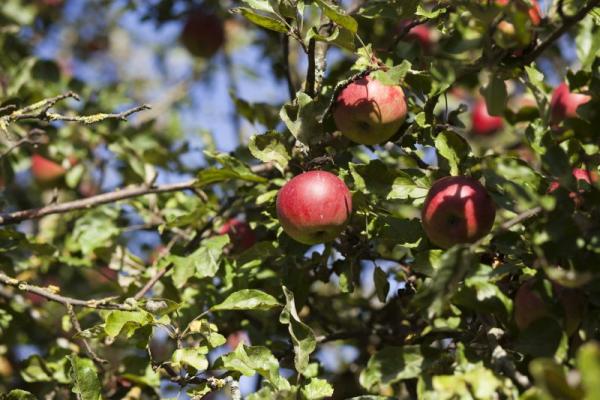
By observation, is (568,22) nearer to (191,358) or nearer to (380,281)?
(380,281)

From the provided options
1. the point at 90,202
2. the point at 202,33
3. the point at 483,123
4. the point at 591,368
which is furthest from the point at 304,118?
the point at 202,33

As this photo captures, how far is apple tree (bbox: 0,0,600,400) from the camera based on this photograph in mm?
1445

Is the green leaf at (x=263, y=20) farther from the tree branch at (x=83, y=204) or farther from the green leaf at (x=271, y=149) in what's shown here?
the tree branch at (x=83, y=204)

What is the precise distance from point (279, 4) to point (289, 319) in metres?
0.70

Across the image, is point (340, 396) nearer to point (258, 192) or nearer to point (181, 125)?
point (258, 192)

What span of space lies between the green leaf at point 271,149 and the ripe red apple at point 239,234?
0.49m

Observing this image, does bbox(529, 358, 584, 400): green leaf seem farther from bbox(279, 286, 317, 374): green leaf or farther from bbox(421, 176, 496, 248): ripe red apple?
bbox(279, 286, 317, 374): green leaf

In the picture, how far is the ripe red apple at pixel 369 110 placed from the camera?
5.85 ft

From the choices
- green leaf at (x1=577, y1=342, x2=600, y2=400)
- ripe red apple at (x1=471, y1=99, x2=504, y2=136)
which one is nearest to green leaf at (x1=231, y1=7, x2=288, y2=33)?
green leaf at (x1=577, y1=342, x2=600, y2=400)

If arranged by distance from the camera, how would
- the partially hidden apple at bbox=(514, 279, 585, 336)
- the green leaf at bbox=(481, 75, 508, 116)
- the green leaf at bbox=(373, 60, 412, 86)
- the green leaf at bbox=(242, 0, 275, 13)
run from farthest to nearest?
the green leaf at bbox=(242, 0, 275, 13)
the green leaf at bbox=(373, 60, 412, 86)
the green leaf at bbox=(481, 75, 508, 116)
the partially hidden apple at bbox=(514, 279, 585, 336)

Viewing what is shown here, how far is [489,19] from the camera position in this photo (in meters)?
1.50

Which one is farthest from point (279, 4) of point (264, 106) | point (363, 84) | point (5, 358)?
point (5, 358)

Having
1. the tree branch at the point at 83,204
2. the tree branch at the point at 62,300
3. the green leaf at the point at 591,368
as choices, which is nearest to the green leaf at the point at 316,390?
the tree branch at the point at 62,300

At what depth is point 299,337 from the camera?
1659 mm
